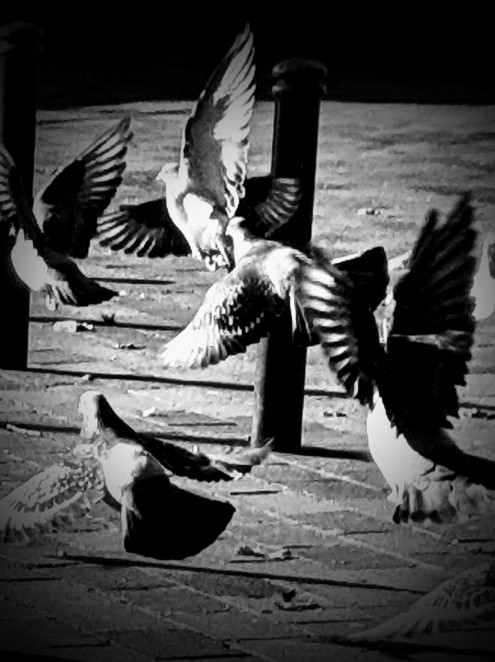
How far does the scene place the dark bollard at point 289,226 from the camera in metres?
2.28

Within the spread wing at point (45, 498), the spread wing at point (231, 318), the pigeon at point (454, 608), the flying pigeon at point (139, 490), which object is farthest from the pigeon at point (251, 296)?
the pigeon at point (454, 608)

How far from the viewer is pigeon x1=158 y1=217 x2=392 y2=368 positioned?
89.0 inches

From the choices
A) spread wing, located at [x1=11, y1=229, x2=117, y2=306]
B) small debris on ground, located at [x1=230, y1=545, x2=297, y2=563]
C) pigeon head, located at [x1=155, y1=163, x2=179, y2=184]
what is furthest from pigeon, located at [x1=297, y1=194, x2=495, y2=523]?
spread wing, located at [x1=11, y1=229, x2=117, y2=306]

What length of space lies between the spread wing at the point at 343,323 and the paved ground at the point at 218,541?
45mm

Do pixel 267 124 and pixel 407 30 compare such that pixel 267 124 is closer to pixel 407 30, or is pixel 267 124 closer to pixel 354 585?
pixel 407 30

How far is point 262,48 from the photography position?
2.29m

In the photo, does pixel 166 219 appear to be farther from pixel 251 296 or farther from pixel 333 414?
pixel 333 414

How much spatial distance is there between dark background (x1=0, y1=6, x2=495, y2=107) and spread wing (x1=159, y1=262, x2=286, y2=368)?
397 millimetres

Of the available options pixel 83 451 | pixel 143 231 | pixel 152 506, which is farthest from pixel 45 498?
pixel 143 231

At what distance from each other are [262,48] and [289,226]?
37cm

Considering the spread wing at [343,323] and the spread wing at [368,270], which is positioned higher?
the spread wing at [368,270]

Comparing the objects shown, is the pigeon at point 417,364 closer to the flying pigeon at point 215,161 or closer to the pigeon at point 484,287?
the pigeon at point 484,287

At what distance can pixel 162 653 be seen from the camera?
2.27m

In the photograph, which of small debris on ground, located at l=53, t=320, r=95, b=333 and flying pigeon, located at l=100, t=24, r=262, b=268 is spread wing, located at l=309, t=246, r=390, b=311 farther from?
small debris on ground, located at l=53, t=320, r=95, b=333
